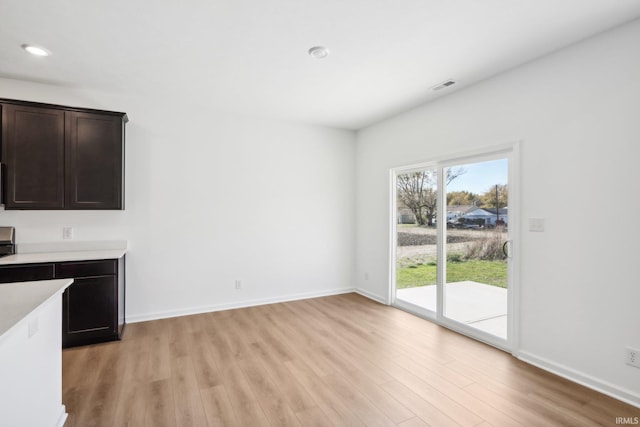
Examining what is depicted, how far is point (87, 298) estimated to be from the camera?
10.2 feet

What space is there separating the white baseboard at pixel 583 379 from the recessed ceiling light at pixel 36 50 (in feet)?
16.9

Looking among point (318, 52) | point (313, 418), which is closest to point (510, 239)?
point (313, 418)

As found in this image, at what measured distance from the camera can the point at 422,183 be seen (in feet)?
13.7

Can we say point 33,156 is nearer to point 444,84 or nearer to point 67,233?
point 67,233

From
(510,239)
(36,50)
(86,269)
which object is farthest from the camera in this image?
(86,269)

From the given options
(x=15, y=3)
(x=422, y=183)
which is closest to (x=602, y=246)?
(x=422, y=183)

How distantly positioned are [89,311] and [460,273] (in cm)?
407

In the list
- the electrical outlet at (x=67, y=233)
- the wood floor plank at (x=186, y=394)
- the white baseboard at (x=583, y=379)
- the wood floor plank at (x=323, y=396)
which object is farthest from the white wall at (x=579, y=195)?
the electrical outlet at (x=67, y=233)

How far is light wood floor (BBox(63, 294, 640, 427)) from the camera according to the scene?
2.06 metres

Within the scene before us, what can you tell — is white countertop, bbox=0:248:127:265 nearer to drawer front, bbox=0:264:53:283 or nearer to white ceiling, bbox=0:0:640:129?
drawer front, bbox=0:264:53:283

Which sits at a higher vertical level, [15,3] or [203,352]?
[15,3]

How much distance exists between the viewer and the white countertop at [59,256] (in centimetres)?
290

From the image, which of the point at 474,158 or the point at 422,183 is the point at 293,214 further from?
the point at 474,158

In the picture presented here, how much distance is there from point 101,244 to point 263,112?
2672 millimetres
